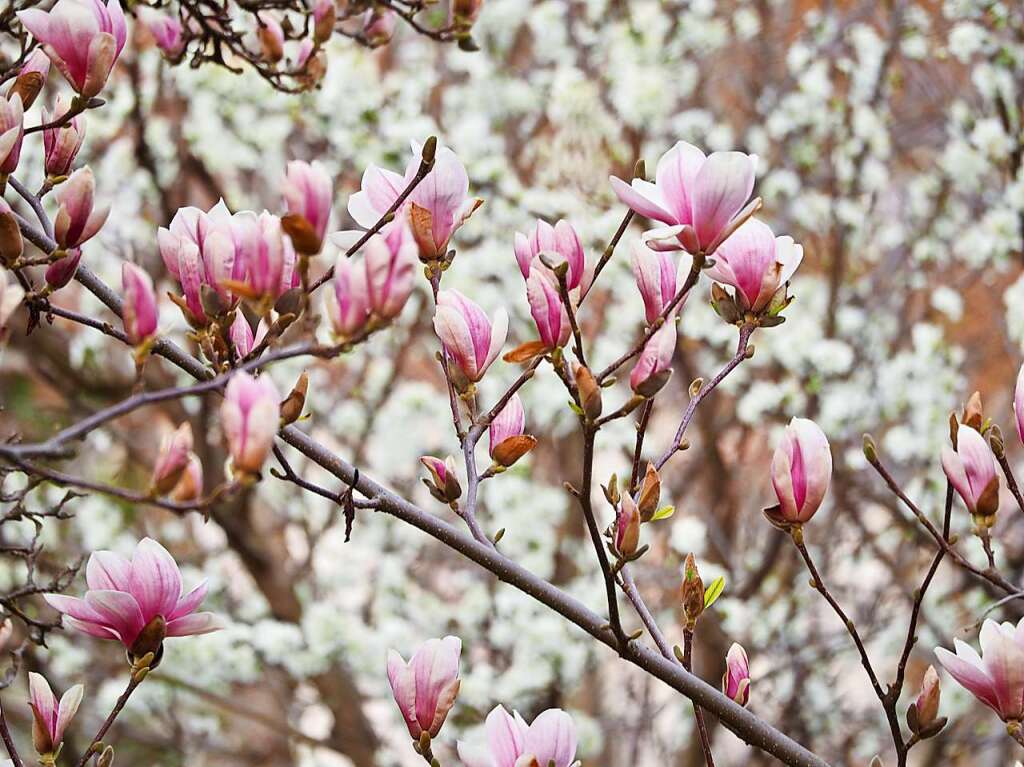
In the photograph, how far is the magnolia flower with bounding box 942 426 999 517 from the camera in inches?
Result: 36.8

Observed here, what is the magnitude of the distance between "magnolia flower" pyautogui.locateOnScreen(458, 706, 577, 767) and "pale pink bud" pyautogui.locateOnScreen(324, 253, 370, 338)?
0.34 metres

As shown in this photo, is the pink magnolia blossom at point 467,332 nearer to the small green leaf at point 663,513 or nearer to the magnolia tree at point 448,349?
the magnolia tree at point 448,349

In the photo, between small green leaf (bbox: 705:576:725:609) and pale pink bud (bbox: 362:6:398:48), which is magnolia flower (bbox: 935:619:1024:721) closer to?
small green leaf (bbox: 705:576:725:609)

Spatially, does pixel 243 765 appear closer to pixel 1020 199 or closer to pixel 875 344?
pixel 875 344

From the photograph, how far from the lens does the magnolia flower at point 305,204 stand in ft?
2.39

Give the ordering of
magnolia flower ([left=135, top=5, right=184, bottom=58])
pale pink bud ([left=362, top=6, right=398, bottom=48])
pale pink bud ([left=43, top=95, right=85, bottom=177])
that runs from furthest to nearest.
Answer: pale pink bud ([left=362, top=6, right=398, bottom=48]) < magnolia flower ([left=135, top=5, right=184, bottom=58]) < pale pink bud ([left=43, top=95, right=85, bottom=177])

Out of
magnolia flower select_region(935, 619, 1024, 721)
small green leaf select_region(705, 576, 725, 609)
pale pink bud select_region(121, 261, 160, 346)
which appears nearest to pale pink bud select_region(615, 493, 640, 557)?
small green leaf select_region(705, 576, 725, 609)

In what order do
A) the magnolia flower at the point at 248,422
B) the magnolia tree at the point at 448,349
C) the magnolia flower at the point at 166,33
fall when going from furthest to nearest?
1. the magnolia flower at the point at 166,33
2. the magnolia tree at the point at 448,349
3. the magnolia flower at the point at 248,422

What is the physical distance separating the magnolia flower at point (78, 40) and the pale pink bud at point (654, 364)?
1.65 feet

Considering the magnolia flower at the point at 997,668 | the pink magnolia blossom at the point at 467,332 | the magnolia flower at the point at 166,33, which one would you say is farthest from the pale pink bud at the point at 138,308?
the magnolia flower at the point at 166,33

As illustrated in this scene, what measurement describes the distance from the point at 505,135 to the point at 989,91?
193 cm

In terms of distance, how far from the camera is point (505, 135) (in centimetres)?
461

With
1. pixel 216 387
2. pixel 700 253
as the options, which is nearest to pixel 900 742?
pixel 700 253

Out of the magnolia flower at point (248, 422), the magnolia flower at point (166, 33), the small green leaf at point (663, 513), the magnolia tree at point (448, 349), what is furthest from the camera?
the magnolia flower at point (166, 33)
